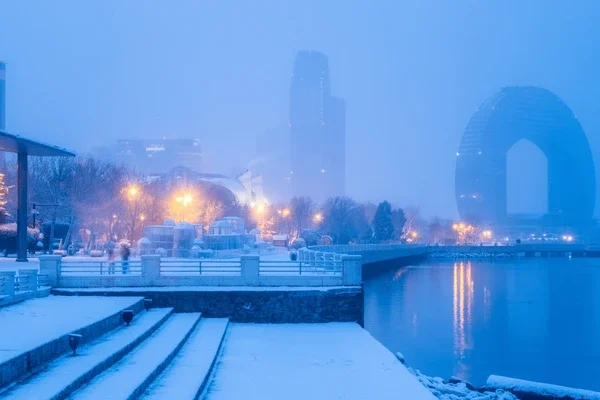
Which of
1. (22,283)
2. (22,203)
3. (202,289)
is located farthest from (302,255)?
(22,283)

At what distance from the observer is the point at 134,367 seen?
1513cm

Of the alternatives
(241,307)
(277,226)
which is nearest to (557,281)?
(277,226)

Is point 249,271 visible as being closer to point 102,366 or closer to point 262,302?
point 262,302

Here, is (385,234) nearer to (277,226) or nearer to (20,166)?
(277,226)

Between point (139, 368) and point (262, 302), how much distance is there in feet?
35.1

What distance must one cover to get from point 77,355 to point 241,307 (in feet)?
34.9

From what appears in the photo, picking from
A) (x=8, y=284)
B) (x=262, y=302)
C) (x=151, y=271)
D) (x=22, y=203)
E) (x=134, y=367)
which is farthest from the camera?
(x=22, y=203)

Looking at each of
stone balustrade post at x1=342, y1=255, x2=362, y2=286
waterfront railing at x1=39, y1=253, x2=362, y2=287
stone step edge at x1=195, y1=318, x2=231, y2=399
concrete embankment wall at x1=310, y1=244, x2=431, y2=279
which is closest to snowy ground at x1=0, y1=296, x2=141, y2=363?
waterfront railing at x1=39, y1=253, x2=362, y2=287

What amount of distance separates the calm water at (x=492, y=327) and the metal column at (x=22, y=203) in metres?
19.0

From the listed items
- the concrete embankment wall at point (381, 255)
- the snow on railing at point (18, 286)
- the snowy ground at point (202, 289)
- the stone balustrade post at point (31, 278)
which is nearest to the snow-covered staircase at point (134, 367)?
the snowy ground at point (202, 289)

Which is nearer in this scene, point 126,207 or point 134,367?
point 134,367

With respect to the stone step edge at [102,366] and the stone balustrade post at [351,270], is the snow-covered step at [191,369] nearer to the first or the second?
the stone step edge at [102,366]

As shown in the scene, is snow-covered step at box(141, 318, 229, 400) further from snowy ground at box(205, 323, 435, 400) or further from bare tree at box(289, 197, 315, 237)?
bare tree at box(289, 197, 315, 237)

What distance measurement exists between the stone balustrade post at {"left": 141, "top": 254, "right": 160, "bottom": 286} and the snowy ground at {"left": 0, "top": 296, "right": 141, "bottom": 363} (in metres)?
1.94
